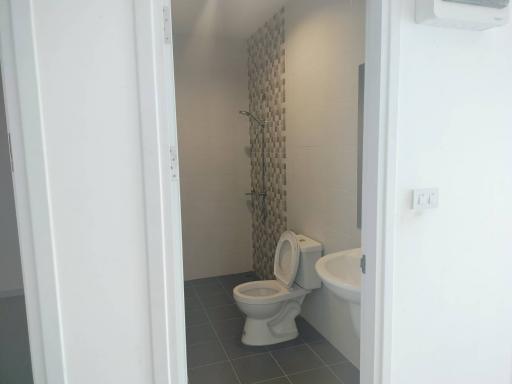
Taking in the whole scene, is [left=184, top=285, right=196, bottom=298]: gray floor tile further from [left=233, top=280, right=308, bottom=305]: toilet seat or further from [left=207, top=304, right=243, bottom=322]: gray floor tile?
[left=233, top=280, right=308, bottom=305]: toilet seat

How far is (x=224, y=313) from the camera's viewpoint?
296cm

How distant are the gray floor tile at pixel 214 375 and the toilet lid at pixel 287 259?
688mm

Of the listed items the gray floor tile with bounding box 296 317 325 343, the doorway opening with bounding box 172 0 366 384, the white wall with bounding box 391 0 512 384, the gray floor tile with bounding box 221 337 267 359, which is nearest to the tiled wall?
the doorway opening with bounding box 172 0 366 384

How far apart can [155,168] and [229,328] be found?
2.06 metres

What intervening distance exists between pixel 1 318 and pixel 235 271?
237 cm

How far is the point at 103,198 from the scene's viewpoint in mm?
964

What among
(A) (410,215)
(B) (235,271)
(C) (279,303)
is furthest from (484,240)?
(B) (235,271)

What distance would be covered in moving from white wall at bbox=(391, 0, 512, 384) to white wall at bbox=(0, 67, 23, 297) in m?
1.79

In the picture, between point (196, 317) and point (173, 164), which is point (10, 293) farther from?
point (173, 164)

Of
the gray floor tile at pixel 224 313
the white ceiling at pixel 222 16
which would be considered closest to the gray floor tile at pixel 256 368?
the gray floor tile at pixel 224 313

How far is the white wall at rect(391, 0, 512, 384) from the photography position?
1268 mm

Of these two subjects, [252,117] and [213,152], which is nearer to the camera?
[252,117]

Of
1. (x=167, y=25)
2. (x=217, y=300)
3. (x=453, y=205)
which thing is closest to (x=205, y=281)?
(x=217, y=300)

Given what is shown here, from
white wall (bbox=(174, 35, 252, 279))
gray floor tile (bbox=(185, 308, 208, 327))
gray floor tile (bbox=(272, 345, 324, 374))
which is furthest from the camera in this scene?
white wall (bbox=(174, 35, 252, 279))
